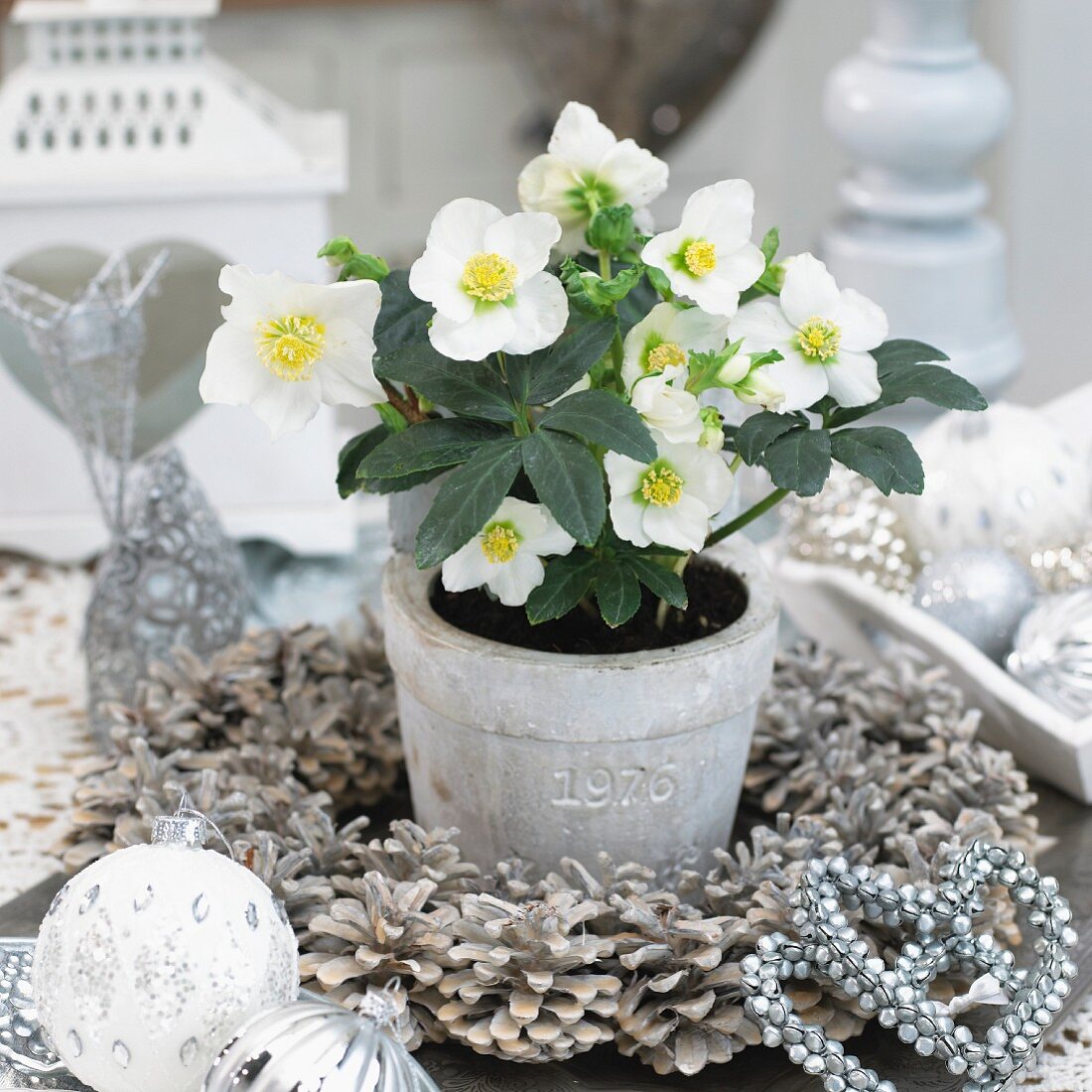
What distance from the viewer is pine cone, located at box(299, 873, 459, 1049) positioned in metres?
0.57

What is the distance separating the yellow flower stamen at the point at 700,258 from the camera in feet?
1.83

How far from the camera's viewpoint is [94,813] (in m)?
0.70

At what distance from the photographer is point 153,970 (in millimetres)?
482

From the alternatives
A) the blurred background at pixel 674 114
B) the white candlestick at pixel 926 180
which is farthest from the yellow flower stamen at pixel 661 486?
the blurred background at pixel 674 114

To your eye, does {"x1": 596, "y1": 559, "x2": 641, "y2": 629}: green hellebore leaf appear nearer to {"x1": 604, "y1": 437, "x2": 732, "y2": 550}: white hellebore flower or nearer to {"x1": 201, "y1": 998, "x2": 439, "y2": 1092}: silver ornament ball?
{"x1": 604, "y1": 437, "x2": 732, "y2": 550}: white hellebore flower

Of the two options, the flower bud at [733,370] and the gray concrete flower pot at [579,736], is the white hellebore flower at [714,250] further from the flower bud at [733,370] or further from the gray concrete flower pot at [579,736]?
the gray concrete flower pot at [579,736]

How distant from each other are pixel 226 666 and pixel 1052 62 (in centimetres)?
144

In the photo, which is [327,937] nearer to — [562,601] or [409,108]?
[562,601]

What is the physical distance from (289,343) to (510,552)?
113mm

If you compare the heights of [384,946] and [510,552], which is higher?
[510,552]

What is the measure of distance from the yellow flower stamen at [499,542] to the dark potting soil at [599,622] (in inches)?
2.5

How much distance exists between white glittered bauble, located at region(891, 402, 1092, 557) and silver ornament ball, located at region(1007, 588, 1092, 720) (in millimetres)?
101

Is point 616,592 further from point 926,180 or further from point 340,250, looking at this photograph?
point 926,180

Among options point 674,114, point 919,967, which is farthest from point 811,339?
point 674,114
